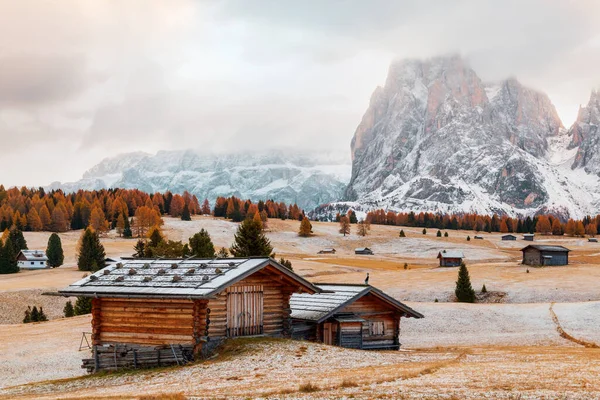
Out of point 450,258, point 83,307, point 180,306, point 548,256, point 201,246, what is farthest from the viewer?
point 450,258

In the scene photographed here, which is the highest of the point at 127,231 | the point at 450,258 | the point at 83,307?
the point at 127,231

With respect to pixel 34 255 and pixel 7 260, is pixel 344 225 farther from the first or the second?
pixel 7 260

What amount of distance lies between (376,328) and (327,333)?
3.97m

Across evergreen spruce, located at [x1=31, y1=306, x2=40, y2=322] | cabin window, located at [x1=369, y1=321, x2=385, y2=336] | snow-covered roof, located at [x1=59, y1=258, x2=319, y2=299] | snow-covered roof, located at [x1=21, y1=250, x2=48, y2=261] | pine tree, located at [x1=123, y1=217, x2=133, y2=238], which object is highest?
pine tree, located at [x1=123, y1=217, x2=133, y2=238]

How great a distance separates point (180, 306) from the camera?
3098cm

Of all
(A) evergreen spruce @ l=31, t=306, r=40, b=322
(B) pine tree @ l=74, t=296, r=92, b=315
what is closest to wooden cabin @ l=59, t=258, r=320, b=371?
(B) pine tree @ l=74, t=296, r=92, b=315

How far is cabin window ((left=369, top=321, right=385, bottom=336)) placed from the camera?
42281 mm

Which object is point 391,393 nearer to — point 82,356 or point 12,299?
point 82,356

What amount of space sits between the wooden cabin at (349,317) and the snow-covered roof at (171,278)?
4.38 metres

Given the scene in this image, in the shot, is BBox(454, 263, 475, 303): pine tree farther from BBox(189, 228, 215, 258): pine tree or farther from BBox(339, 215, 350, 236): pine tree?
BBox(339, 215, 350, 236): pine tree

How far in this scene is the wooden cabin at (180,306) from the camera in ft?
101

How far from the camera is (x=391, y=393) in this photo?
18.4 metres

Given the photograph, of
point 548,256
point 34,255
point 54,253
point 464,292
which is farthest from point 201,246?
point 548,256

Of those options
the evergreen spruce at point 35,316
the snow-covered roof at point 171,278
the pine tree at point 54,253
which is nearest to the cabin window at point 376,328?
the snow-covered roof at point 171,278
